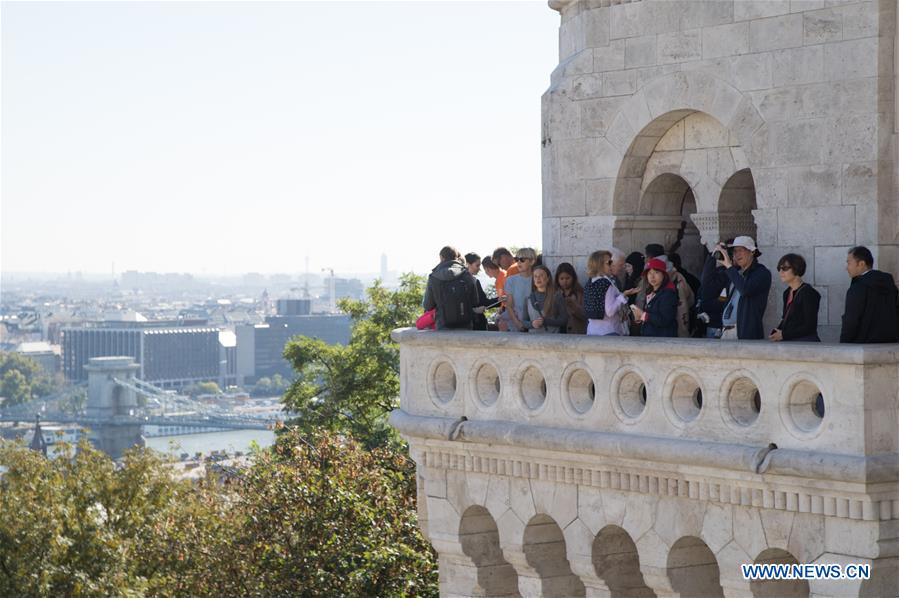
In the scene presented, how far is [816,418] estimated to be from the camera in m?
14.3

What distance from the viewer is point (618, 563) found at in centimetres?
1655

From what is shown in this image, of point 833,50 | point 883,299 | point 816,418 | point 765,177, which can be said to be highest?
point 833,50

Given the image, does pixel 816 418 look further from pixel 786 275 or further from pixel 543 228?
pixel 543 228

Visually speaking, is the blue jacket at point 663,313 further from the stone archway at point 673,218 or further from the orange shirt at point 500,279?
the orange shirt at point 500,279

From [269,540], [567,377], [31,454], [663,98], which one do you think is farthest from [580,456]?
[31,454]

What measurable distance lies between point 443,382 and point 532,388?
1.32 meters

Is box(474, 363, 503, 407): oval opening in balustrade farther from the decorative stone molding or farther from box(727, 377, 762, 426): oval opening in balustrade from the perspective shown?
box(727, 377, 762, 426): oval opening in balustrade

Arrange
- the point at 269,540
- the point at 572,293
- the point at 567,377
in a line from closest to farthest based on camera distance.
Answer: the point at 567,377 → the point at 572,293 → the point at 269,540

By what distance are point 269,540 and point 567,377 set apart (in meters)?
12.8

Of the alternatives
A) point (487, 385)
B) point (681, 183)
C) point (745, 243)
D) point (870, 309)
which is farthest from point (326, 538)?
point (870, 309)

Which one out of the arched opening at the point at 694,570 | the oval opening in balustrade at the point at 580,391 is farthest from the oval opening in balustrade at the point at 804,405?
the oval opening in balustrade at the point at 580,391

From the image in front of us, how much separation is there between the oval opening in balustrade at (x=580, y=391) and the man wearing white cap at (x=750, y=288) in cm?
137

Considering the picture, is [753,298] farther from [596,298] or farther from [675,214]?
[675,214]

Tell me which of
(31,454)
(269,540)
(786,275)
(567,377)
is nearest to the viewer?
(786,275)
